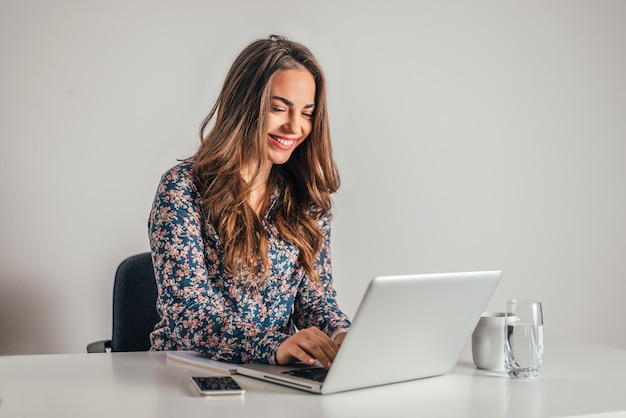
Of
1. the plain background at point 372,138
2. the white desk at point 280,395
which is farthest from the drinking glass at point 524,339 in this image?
the plain background at point 372,138

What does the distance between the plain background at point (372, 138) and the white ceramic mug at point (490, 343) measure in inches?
64.0

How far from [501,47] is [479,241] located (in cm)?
89

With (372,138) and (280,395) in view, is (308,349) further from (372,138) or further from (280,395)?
(372,138)

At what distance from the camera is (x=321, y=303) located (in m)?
2.08

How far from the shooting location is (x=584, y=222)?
11.7 feet

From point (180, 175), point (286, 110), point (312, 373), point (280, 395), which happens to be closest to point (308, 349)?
point (312, 373)

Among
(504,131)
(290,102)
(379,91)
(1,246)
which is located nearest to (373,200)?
(379,91)

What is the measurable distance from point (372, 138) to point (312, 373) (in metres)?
1.94

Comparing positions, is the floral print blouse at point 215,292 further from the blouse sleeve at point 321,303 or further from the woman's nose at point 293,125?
the woman's nose at point 293,125

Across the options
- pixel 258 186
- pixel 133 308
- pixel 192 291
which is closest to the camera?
pixel 192 291

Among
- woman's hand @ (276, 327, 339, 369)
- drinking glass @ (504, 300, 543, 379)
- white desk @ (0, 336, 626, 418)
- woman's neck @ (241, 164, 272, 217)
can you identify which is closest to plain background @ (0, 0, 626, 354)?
woman's neck @ (241, 164, 272, 217)

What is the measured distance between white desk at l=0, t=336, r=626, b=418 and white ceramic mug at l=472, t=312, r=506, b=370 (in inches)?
1.2

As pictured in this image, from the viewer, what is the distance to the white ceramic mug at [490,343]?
62.9 inches

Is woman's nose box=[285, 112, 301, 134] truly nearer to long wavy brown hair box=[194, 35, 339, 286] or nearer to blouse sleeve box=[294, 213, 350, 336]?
long wavy brown hair box=[194, 35, 339, 286]
